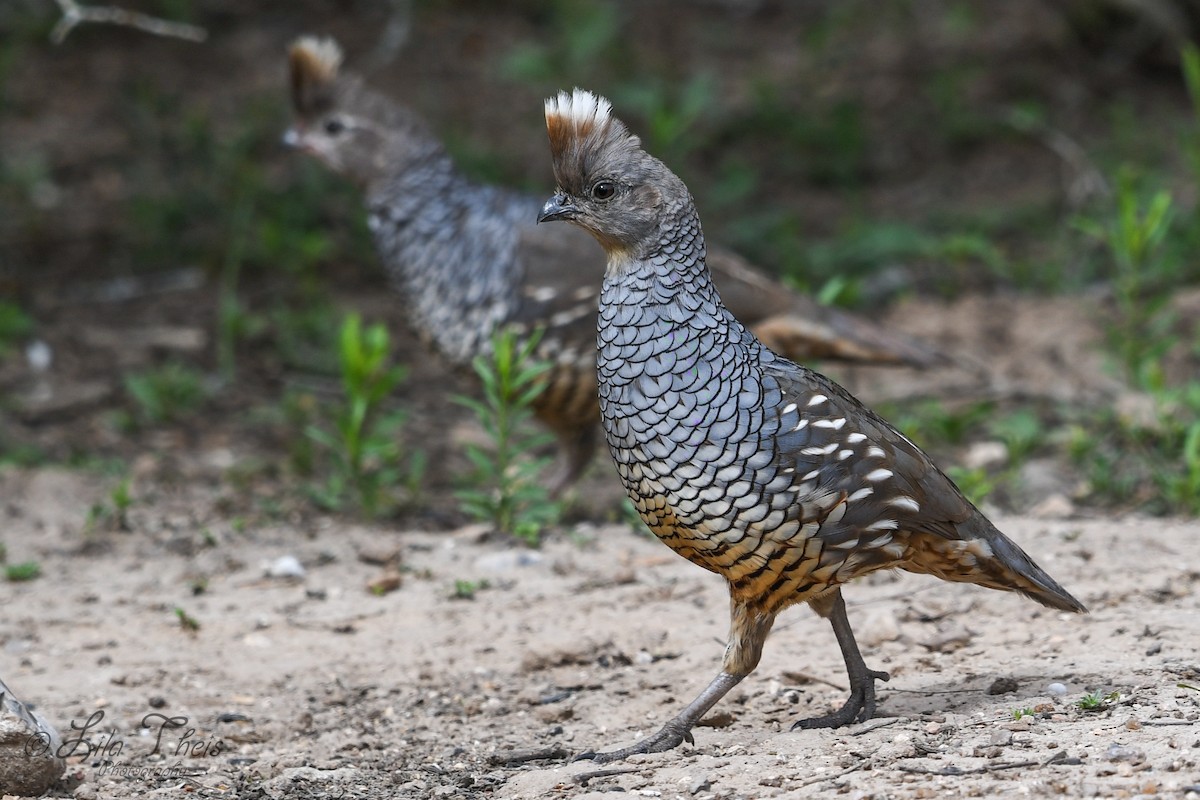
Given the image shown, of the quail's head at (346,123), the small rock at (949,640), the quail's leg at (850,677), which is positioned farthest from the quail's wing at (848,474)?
the quail's head at (346,123)

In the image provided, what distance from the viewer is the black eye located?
422cm

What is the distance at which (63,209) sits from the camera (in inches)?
407

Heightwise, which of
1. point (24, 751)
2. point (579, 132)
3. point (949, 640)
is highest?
point (579, 132)

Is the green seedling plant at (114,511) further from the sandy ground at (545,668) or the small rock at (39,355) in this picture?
the small rock at (39,355)

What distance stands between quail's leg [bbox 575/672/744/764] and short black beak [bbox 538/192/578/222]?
54.5 inches

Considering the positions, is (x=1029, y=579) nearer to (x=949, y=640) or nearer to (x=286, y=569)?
(x=949, y=640)

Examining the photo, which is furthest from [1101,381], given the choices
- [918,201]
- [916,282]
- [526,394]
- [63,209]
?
[63,209]

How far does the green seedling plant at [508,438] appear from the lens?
5.80m

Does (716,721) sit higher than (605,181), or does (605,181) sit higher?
(605,181)

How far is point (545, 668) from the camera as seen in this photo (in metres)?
5.00

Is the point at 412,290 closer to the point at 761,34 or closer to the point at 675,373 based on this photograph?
the point at 675,373

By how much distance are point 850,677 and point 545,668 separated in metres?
1.13

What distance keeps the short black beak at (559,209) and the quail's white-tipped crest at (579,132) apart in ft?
0.16

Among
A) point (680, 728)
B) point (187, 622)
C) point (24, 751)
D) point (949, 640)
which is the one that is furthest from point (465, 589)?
point (24, 751)
